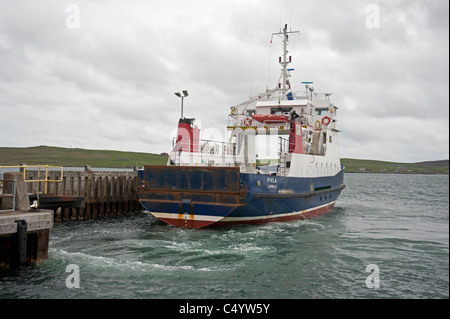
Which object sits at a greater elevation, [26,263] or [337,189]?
[337,189]

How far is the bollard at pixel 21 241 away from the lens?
27.8 feet

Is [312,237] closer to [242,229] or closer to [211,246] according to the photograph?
[242,229]

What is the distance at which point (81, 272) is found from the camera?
8586mm

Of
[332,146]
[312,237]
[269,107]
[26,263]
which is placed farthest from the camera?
[332,146]

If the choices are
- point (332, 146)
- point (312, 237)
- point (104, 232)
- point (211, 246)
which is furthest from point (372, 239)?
point (104, 232)

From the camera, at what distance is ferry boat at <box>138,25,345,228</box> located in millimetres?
13336

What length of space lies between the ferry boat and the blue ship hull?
0.12ft

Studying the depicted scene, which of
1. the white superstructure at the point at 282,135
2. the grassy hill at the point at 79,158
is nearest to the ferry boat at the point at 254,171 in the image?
the white superstructure at the point at 282,135

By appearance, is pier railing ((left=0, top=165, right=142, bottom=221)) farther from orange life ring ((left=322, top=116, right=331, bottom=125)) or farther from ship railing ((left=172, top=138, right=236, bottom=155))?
orange life ring ((left=322, top=116, right=331, bottom=125))

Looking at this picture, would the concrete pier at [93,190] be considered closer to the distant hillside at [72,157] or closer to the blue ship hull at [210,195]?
the blue ship hull at [210,195]

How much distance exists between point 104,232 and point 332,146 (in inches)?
543

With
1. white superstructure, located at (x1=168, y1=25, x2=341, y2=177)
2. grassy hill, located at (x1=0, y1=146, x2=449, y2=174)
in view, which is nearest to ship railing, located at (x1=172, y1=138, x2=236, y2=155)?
white superstructure, located at (x1=168, y1=25, x2=341, y2=177)
